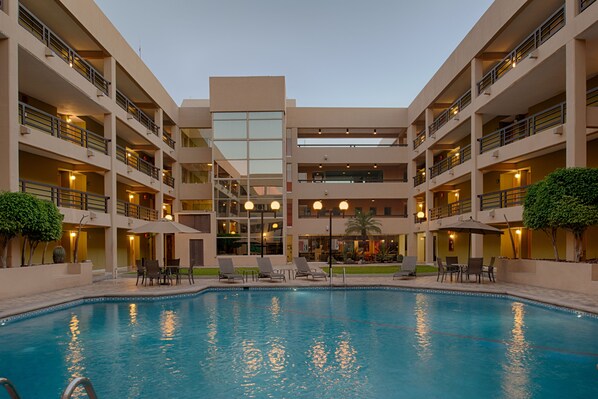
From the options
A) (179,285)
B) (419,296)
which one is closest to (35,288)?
(179,285)

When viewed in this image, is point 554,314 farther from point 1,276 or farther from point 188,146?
point 188,146

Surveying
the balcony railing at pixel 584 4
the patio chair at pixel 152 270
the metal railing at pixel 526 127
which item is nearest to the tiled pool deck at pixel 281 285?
the patio chair at pixel 152 270

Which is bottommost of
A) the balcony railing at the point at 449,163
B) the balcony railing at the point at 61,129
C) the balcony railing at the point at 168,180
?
the balcony railing at the point at 168,180

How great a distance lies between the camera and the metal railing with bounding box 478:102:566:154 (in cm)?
1800

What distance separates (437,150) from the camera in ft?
99.9

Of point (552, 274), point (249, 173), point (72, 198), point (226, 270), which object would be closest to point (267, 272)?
point (226, 270)

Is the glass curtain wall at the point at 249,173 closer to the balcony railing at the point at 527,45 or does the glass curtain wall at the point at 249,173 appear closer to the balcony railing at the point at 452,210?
the balcony railing at the point at 452,210

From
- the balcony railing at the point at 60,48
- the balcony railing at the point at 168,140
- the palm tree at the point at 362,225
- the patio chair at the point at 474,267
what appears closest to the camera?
the balcony railing at the point at 60,48

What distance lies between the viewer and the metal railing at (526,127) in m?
18.0

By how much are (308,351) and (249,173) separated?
73.2 feet

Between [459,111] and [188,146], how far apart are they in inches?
786

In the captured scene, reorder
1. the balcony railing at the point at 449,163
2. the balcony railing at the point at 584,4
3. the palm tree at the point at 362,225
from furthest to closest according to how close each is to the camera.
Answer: the palm tree at the point at 362,225, the balcony railing at the point at 449,163, the balcony railing at the point at 584,4

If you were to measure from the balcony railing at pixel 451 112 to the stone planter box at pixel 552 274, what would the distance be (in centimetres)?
1036

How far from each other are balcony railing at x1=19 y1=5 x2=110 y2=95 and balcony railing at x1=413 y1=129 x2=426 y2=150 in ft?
66.7
